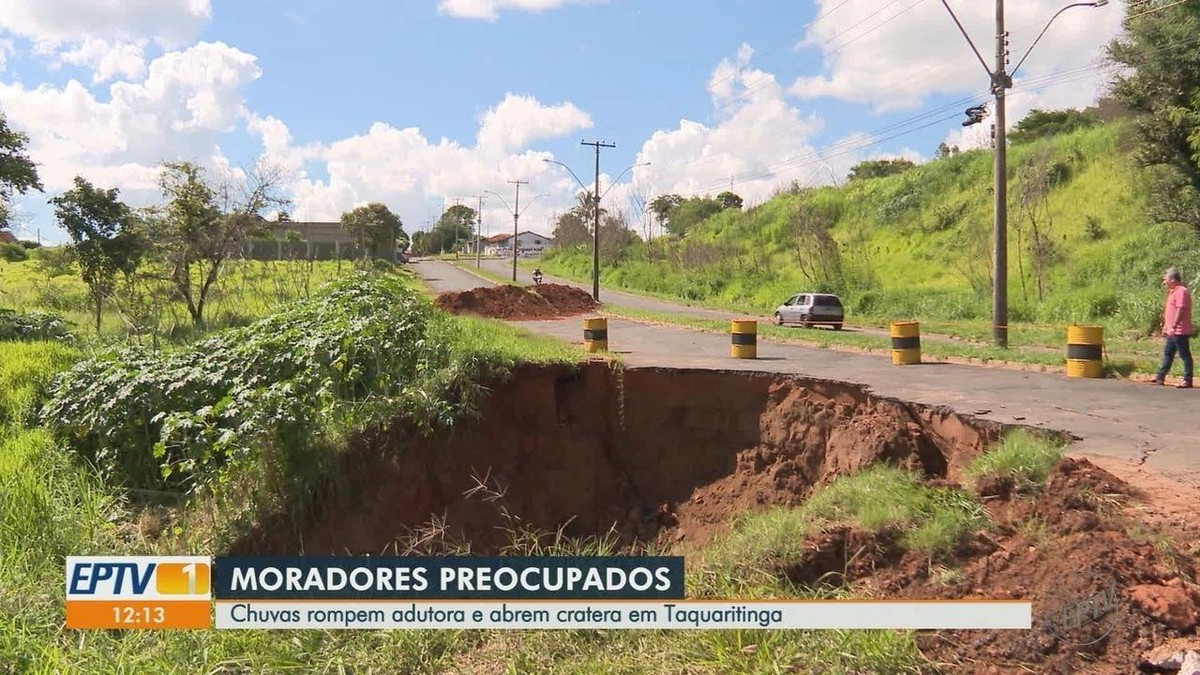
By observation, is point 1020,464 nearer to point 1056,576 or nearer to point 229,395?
point 1056,576

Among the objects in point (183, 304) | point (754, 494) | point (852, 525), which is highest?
point (183, 304)

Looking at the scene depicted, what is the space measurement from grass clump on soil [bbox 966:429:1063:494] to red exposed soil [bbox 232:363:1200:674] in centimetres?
14

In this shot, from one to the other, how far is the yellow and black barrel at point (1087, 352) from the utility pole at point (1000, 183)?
4036 mm

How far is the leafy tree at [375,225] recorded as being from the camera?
62.7m

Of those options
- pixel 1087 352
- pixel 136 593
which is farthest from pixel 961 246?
pixel 136 593

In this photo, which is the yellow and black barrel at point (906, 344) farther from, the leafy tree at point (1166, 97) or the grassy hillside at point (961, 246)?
the leafy tree at point (1166, 97)

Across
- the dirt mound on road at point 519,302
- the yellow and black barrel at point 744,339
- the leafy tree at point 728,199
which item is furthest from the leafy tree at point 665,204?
the yellow and black barrel at point 744,339

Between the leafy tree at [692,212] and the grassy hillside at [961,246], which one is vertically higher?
the leafy tree at [692,212]

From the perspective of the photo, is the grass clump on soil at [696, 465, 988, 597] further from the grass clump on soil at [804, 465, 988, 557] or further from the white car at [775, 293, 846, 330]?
the white car at [775, 293, 846, 330]

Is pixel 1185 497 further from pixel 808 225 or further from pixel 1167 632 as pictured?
pixel 808 225

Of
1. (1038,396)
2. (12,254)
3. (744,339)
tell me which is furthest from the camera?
(12,254)

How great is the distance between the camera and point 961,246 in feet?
102

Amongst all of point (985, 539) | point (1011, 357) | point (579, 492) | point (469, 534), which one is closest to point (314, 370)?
point (469, 534)
